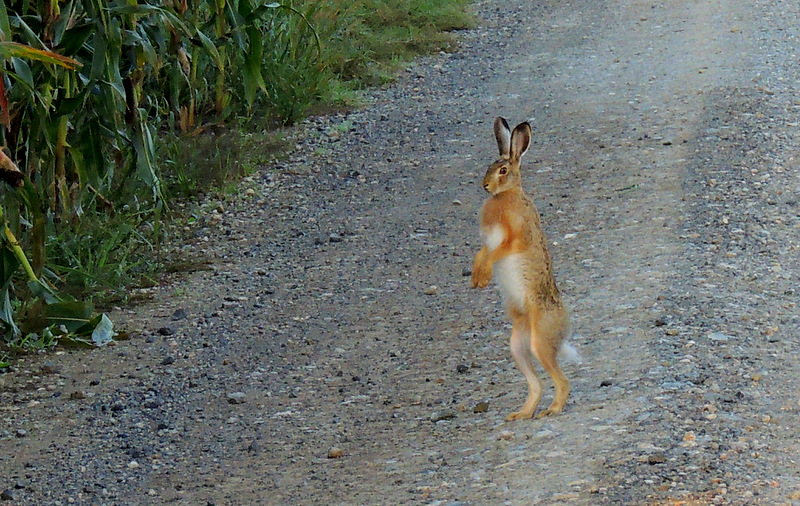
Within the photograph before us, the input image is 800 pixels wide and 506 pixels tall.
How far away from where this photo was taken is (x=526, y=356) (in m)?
4.26

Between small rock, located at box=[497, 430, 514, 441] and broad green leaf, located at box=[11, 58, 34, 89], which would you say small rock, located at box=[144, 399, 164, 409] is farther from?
small rock, located at box=[497, 430, 514, 441]

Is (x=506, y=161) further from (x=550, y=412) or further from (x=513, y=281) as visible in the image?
(x=550, y=412)

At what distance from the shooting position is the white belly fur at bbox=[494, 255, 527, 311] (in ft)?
13.8

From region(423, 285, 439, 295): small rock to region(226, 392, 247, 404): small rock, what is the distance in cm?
133

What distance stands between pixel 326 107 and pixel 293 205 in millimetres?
1963

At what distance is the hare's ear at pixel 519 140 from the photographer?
428cm

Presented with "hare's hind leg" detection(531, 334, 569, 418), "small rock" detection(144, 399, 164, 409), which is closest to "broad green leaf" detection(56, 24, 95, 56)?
"small rock" detection(144, 399, 164, 409)

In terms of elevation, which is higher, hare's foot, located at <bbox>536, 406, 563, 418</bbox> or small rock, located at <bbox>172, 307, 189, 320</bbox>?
hare's foot, located at <bbox>536, 406, 563, 418</bbox>

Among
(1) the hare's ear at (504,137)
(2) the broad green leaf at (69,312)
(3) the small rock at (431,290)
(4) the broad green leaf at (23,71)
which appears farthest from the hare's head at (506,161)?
(2) the broad green leaf at (69,312)

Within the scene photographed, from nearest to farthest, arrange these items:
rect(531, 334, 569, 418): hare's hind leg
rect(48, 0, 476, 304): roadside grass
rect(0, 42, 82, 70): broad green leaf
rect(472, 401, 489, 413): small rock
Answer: rect(0, 42, 82, 70): broad green leaf < rect(531, 334, 569, 418): hare's hind leg < rect(472, 401, 489, 413): small rock < rect(48, 0, 476, 304): roadside grass

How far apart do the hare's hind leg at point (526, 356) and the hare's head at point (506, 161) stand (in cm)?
50

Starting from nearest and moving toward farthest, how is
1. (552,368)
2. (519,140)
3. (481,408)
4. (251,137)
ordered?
(552,368)
(519,140)
(481,408)
(251,137)

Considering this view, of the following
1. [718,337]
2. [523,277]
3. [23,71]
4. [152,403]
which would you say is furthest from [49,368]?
[718,337]

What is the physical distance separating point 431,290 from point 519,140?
192 cm
